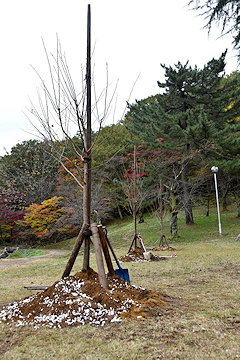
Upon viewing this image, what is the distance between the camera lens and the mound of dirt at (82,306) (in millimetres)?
2686

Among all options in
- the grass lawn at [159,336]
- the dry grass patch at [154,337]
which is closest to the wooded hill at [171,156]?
the grass lawn at [159,336]

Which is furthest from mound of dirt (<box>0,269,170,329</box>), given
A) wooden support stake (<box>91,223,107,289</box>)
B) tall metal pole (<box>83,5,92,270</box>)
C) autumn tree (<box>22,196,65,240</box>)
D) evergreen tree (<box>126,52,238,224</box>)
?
autumn tree (<box>22,196,65,240</box>)

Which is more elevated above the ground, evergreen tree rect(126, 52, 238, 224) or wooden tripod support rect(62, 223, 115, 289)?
evergreen tree rect(126, 52, 238, 224)

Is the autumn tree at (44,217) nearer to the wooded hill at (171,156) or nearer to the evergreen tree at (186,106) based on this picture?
the wooded hill at (171,156)

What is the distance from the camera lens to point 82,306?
109 inches

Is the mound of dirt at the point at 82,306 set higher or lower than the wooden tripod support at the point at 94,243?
lower

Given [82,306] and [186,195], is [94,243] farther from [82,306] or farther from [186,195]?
[186,195]

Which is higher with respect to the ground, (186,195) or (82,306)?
(186,195)

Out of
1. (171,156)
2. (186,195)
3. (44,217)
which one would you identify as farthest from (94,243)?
(44,217)

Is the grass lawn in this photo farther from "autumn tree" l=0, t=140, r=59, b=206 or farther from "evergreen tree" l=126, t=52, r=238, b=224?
"autumn tree" l=0, t=140, r=59, b=206

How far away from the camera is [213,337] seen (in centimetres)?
222

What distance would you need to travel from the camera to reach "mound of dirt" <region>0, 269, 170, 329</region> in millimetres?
2686

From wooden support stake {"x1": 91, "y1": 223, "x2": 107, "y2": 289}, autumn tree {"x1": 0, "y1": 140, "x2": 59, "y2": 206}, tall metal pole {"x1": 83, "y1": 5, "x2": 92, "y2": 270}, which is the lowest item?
wooden support stake {"x1": 91, "y1": 223, "x2": 107, "y2": 289}

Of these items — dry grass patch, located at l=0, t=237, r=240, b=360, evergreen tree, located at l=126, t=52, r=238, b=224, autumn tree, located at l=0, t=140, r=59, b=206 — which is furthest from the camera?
autumn tree, located at l=0, t=140, r=59, b=206
